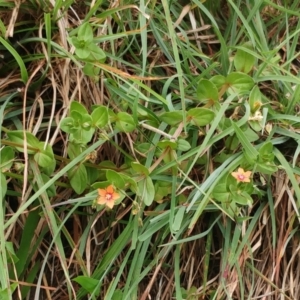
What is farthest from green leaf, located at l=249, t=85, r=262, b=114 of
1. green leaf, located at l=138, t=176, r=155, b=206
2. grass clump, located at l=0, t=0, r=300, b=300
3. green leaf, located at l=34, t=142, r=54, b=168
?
green leaf, located at l=34, t=142, r=54, b=168

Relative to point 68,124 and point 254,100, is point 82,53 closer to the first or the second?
point 68,124

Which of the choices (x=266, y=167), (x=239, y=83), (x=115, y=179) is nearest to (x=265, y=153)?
(x=266, y=167)

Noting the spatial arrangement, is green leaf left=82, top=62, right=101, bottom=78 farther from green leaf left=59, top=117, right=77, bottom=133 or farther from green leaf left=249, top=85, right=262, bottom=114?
green leaf left=249, top=85, right=262, bottom=114

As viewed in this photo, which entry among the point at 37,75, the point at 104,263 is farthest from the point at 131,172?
the point at 37,75

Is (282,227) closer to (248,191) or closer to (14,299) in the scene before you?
(248,191)

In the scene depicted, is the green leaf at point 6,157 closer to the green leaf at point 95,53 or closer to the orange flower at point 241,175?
the green leaf at point 95,53
